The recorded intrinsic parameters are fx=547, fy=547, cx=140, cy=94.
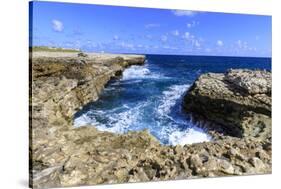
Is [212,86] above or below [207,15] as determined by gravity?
below

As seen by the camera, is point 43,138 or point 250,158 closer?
point 43,138

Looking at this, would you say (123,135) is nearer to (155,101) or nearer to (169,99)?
(155,101)

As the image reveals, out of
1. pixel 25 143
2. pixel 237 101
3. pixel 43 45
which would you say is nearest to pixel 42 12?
pixel 43 45

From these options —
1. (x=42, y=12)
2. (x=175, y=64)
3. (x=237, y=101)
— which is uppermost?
(x=42, y=12)

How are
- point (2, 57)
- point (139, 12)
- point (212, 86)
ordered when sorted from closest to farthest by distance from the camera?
point (2, 57), point (139, 12), point (212, 86)

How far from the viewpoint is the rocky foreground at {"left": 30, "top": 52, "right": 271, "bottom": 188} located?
559 centimetres

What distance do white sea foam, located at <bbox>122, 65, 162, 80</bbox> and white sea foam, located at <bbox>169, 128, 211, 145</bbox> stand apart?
0.70 metres

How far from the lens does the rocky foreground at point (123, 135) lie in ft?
18.3

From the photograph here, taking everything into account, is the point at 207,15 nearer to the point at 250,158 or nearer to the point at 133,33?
the point at 133,33

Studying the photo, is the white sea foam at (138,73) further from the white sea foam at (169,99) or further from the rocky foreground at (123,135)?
the white sea foam at (169,99)

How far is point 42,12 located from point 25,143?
1344mm

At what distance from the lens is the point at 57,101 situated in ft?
19.1

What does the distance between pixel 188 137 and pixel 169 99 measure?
489 mm

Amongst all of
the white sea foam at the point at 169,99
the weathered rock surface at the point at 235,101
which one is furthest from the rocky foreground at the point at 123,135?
the white sea foam at the point at 169,99
